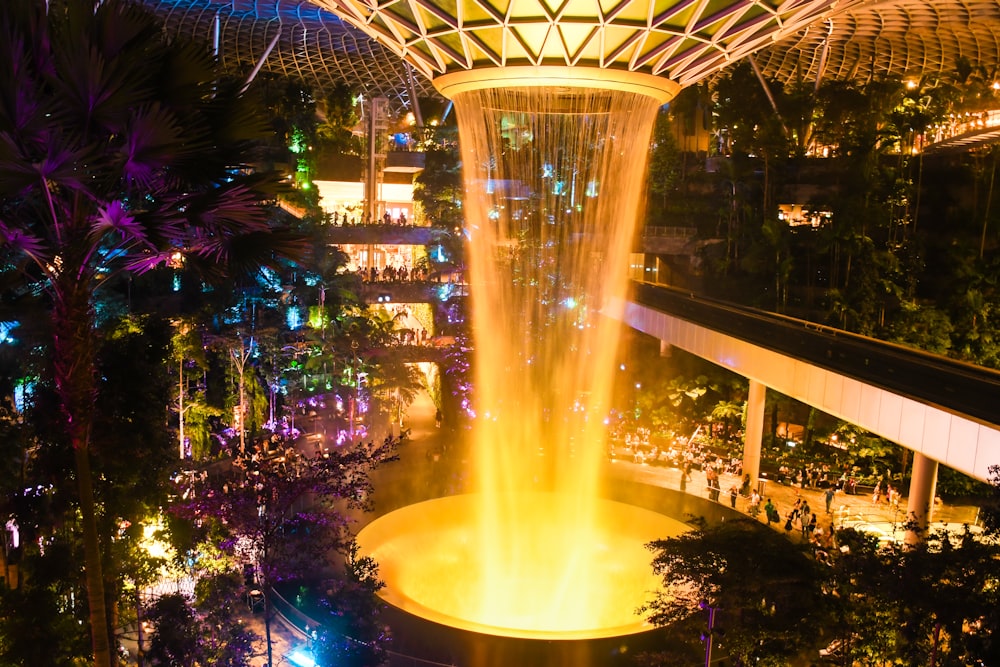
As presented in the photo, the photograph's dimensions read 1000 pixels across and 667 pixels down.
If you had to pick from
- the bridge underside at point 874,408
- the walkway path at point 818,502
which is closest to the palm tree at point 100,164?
the bridge underside at point 874,408

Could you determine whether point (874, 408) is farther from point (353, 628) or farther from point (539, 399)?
point (539, 399)

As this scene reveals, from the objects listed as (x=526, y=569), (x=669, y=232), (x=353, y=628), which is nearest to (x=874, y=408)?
(x=526, y=569)

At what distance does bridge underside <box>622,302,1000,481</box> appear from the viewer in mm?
11336

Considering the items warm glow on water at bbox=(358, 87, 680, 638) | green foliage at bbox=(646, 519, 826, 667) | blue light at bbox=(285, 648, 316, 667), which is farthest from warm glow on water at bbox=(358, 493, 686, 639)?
green foliage at bbox=(646, 519, 826, 667)

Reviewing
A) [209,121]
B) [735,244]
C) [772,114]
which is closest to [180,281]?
[209,121]

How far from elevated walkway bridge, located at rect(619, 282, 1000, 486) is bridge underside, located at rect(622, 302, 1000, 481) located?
0.05 ft

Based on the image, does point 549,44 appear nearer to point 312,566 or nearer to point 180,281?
point 312,566

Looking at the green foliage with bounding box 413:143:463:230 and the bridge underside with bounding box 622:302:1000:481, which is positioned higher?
the green foliage with bounding box 413:143:463:230

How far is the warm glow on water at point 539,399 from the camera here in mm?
15773

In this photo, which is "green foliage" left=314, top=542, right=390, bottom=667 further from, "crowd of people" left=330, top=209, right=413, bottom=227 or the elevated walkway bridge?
"crowd of people" left=330, top=209, right=413, bottom=227

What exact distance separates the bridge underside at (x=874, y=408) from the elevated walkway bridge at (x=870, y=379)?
0.02 metres

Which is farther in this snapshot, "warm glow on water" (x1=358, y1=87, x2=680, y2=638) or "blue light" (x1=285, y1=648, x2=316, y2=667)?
"warm glow on water" (x1=358, y1=87, x2=680, y2=638)

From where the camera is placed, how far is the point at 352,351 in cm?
2845

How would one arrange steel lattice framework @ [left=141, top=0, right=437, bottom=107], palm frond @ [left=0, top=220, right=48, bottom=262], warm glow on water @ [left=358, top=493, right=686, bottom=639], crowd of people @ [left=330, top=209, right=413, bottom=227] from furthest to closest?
steel lattice framework @ [left=141, top=0, right=437, bottom=107] → crowd of people @ [left=330, top=209, right=413, bottom=227] → warm glow on water @ [left=358, top=493, right=686, bottom=639] → palm frond @ [left=0, top=220, right=48, bottom=262]
